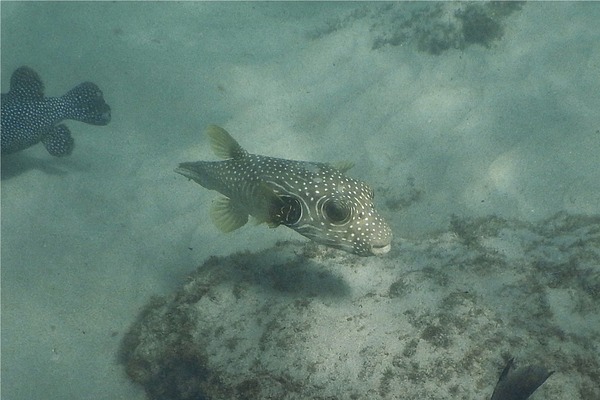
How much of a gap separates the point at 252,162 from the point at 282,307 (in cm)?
167

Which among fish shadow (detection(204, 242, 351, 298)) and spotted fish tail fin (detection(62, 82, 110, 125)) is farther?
spotted fish tail fin (detection(62, 82, 110, 125))

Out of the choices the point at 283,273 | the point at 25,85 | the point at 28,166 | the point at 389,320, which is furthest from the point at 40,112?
the point at 389,320

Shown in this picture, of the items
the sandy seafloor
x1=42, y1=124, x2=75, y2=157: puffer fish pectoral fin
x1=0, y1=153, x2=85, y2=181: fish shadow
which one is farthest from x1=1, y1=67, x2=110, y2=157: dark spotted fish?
the sandy seafloor

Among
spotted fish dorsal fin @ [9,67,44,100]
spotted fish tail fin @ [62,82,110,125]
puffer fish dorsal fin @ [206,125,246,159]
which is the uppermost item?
spotted fish tail fin @ [62,82,110,125]

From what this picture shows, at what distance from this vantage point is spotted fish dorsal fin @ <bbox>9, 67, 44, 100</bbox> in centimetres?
777

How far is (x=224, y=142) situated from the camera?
519 cm

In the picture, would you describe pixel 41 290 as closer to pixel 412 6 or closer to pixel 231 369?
pixel 231 369

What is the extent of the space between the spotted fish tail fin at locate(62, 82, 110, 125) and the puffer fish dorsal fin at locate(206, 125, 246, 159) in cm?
390

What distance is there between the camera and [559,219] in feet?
18.4

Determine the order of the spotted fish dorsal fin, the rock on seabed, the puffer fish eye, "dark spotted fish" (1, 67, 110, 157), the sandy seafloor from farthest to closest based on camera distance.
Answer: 1. the spotted fish dorsal fin
2. "dark spotted fish" (1, 67, 110, 157)
3. the sandy seafloor
4. the puffer fish eye
5. the rock on seabed

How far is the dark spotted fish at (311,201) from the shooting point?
164 inches

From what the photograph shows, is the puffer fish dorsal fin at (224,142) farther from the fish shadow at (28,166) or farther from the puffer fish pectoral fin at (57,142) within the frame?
the fish shadow at (28,166)

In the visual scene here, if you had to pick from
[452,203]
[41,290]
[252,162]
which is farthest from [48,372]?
[452,203]

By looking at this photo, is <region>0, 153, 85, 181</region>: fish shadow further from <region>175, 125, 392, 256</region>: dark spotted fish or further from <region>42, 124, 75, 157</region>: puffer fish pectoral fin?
<region>175, 125, 392, 256</region>: dark spotted fish
